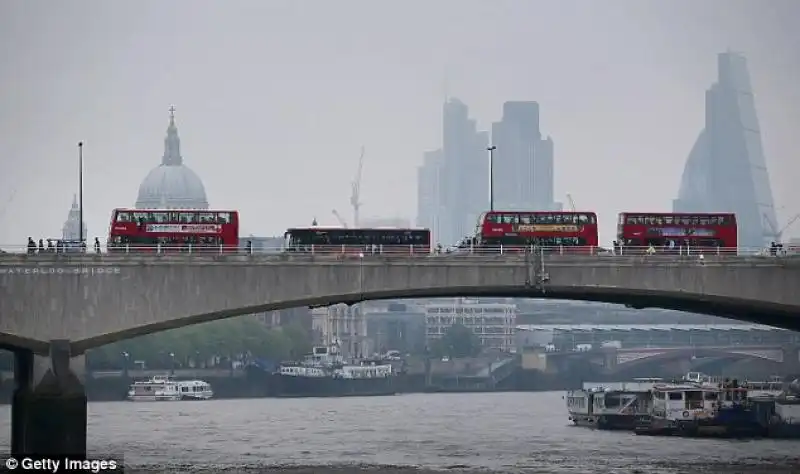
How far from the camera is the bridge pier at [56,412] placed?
113 m

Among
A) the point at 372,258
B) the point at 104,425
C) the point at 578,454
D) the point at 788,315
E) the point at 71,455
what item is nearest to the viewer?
the point at 71,455

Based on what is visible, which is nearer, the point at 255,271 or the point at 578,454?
the point at 255,271

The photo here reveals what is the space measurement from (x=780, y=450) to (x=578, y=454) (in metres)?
17.6

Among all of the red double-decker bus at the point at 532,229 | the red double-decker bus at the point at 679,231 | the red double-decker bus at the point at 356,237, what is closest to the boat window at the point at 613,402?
the red double-decker bus at the point at 679,231

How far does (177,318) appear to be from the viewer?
117812mm

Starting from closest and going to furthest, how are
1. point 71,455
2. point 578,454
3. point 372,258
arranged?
point 71,455 < point 372,258 < point 578,454

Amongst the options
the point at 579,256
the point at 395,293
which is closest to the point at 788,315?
the point at 579,256

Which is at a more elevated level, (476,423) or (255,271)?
(255,271)

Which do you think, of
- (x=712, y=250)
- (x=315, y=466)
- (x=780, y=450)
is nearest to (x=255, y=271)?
(x=315, y=466)

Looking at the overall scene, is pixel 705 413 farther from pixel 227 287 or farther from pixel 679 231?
pixel 227 287

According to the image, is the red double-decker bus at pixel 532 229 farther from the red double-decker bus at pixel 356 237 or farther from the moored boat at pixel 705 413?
the moored boat at pixel 705 413

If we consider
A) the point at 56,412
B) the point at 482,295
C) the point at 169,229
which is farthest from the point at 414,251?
the point at 56,412

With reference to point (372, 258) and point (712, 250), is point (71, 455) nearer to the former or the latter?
point (372, 258)

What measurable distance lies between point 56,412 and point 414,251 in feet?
95.1
